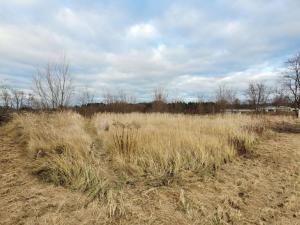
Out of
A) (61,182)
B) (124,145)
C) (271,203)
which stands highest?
(124,145)

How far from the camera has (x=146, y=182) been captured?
13.5ft

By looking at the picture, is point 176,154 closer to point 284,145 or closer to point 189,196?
point 189,196

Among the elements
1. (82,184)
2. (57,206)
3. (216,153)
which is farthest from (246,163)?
(57,206)

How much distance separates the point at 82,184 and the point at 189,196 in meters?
1.51

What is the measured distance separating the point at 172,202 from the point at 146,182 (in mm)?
695

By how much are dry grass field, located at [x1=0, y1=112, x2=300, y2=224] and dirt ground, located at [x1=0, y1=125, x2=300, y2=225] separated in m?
0.01

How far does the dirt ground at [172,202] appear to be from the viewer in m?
3.03

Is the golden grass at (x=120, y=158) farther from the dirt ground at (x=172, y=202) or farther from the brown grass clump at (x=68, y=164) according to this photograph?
the dirt ground at (x=172, y=202)

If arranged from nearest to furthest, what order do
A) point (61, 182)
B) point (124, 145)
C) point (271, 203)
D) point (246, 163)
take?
point (271, 203) < point (61, 182) < point (124, 145) < point (246, 163)

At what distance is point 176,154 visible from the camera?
4.97 metres

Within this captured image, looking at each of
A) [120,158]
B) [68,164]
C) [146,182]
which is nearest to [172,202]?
[146,182]

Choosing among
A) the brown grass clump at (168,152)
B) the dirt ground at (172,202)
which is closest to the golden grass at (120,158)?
the brown grass clump at (168,152)

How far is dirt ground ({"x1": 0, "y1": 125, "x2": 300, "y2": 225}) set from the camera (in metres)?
3.03

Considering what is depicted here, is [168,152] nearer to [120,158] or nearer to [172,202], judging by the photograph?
[120,158]
